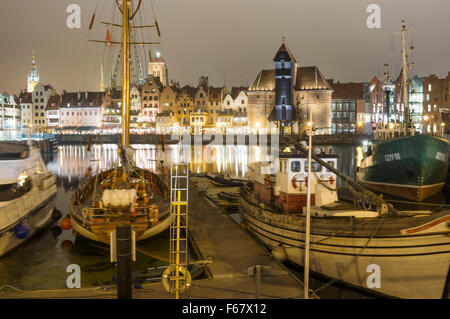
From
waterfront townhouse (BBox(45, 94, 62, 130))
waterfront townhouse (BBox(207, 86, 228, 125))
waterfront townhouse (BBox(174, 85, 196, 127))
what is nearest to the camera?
waterfront townhouse (BBox(207, 86, 228, 125))

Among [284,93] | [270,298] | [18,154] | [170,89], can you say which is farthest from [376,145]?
[170,89]

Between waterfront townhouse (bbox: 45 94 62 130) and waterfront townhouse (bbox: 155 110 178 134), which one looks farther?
waterfront townhouse (bbox: 45 94 62 130)

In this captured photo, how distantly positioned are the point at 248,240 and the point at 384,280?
545cm

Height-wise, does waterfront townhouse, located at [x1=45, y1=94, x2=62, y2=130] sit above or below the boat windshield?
above

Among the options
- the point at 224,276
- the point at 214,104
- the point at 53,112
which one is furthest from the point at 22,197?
the point at 53,112

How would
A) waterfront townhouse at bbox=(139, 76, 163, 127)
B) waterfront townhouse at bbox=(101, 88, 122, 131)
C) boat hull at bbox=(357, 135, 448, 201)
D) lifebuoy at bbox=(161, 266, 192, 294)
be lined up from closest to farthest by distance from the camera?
lifebuoy at bbox=(161, 266, 192, 294), boat hull at bbox=(357, 135, 448, 201), waterfront townhouse at bbox=(139, 76, 163, 127), waterfront townhouse at bbox=(101, 88, 122, 131)

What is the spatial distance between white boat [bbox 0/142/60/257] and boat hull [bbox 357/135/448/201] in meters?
22.1

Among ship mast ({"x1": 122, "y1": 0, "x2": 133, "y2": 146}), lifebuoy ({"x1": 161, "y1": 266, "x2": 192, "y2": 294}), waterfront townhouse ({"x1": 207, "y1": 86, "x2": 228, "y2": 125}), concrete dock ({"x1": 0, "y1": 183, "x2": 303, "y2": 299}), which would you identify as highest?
waterfront townhouse ({"x1": 207, "y1": 86, "x2": 228, "y2": 125})

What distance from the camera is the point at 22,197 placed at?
58.1ft

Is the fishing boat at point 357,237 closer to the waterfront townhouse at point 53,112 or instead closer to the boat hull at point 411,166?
the boat hull at point 411,166

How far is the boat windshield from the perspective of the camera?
17.6 metres

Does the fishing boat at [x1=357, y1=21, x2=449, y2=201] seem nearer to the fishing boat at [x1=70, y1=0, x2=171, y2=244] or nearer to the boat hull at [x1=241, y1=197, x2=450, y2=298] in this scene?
the boat hull at [x1=241, y1=197, x2=450, y2=298]

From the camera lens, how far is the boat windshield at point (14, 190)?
17584 mm

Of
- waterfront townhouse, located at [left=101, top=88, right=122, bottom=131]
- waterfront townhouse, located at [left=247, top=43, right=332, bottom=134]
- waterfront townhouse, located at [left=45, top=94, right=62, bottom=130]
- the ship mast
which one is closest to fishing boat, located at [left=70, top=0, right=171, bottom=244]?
the ship mast
